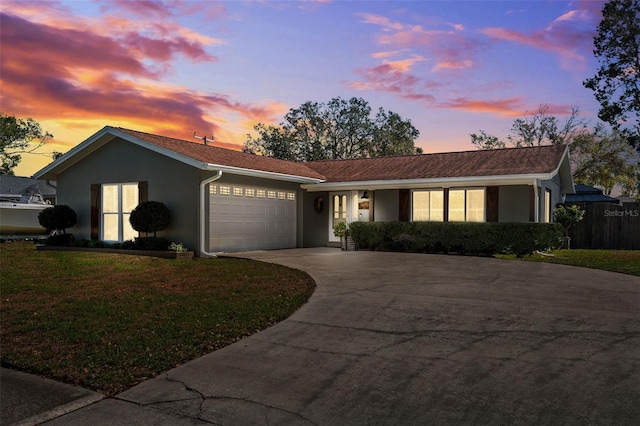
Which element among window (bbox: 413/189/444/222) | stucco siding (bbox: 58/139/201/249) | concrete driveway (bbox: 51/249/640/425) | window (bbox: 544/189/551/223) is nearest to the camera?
concrete driveway (bbox: 51/249/640/425)

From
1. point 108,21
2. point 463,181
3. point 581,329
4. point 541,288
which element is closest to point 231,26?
point 108,21

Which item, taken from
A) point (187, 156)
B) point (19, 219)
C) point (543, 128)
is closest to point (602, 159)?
point (543, 128)

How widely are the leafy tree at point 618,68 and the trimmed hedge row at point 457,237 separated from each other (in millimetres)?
8207

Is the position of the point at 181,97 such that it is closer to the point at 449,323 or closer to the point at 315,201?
the point at 315,201

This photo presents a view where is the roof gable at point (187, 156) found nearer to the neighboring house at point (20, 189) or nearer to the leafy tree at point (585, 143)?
the neighboring house at point (20, 189)

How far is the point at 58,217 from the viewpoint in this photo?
16453 millimetres

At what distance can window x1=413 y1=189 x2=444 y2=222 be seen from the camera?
16.6m

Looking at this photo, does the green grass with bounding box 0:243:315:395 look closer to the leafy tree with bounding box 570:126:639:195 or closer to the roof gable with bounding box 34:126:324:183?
the roof gable with bounding box 34:126:324:183

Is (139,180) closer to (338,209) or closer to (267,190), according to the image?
(267,190)

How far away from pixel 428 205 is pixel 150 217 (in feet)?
31.1

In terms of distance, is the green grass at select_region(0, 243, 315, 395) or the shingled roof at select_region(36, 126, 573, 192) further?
the shingled roof at select_region(36, 126, 573, 192)

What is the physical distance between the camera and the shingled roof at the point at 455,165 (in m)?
15.5

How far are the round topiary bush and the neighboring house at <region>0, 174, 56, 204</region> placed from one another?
16273 millimetres

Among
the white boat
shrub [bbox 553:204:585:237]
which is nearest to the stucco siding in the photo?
the white boat
